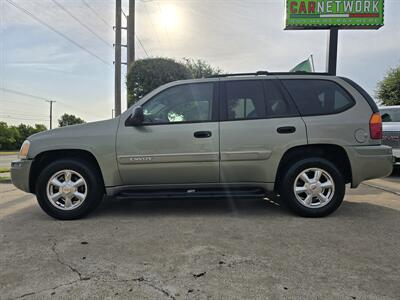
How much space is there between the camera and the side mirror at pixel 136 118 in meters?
4.24

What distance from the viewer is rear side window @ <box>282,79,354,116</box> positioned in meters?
4.39

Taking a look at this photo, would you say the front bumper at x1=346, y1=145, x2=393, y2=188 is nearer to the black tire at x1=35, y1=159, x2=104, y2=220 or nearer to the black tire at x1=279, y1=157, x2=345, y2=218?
the black tire at x1=279, y1=157, x2=345, y2=218

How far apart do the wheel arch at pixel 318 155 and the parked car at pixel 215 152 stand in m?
0.01

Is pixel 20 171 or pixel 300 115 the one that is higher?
pixel 300 115

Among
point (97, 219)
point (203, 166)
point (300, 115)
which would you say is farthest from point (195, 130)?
point (97, 219)

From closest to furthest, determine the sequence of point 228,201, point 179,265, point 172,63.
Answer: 1. point 179,265
2. point 228,201
3. point 172,63

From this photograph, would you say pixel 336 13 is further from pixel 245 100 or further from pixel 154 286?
pixel 154 286

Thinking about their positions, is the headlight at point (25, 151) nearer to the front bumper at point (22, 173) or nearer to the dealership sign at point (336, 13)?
the front bumper at point (22, 173)

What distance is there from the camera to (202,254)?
10.3ft

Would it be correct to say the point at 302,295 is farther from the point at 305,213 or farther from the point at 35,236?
the point at 35,236

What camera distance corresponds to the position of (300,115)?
14.4 ft

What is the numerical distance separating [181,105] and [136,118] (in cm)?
62

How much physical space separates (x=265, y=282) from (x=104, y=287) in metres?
1.21

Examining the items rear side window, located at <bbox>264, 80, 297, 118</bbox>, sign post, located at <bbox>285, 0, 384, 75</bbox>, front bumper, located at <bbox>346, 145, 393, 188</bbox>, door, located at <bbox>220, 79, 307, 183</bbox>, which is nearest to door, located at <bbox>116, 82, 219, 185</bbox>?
door, located at <bbox>220, 79, 307, 183</bbox>
